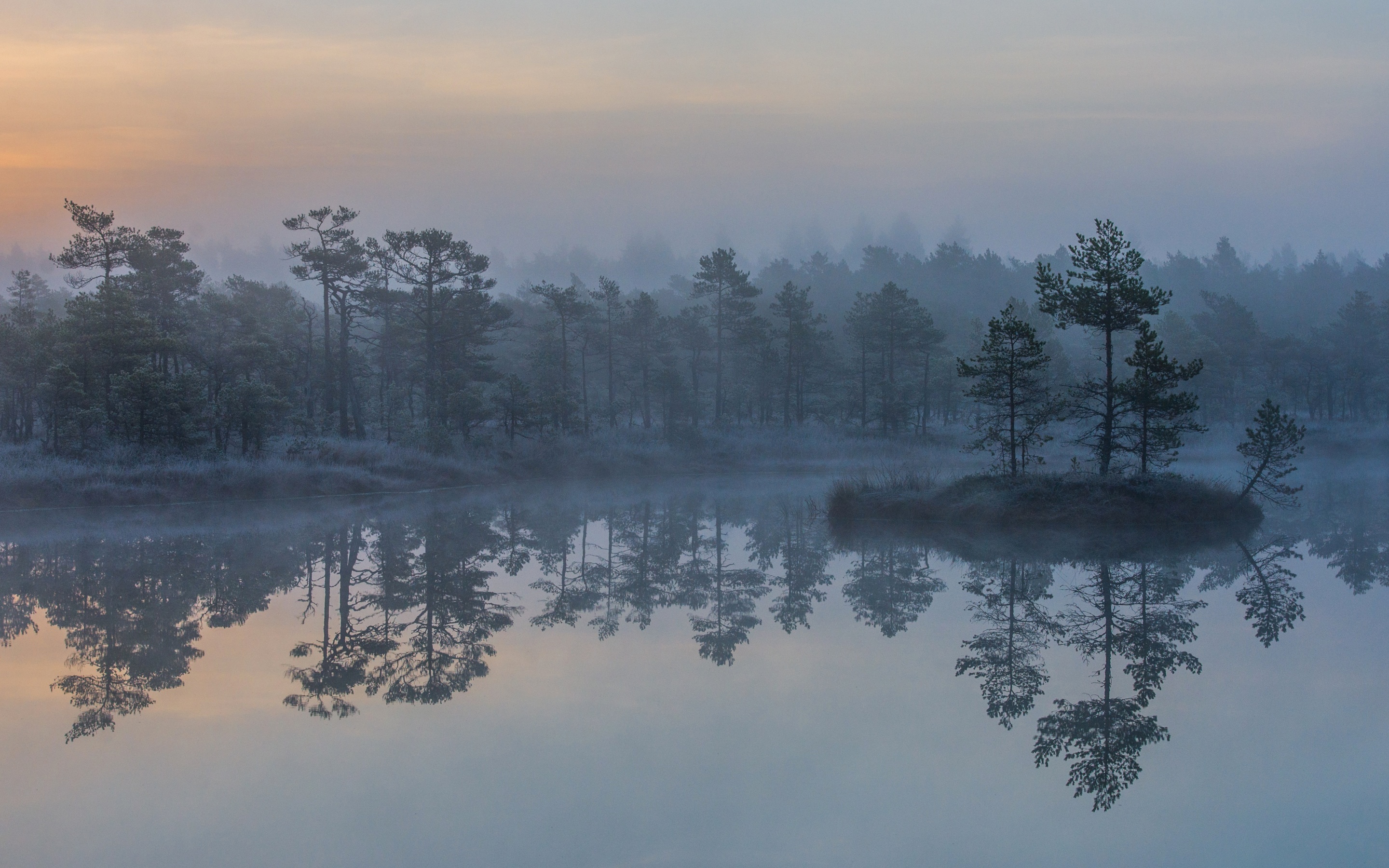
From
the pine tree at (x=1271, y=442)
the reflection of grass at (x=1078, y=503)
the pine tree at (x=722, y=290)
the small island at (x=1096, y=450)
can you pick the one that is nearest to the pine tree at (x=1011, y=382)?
the small island at (x=1096, y=450)

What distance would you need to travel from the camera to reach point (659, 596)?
1466 centimetres

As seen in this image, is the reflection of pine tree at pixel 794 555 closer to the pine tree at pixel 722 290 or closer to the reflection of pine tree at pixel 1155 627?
the reflection of pine tree at pixel 1155 627

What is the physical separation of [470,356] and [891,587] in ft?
136

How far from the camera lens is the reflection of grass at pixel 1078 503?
21531mm

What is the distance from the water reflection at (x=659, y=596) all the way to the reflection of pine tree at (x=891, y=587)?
0.22 ft

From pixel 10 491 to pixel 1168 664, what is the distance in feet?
101

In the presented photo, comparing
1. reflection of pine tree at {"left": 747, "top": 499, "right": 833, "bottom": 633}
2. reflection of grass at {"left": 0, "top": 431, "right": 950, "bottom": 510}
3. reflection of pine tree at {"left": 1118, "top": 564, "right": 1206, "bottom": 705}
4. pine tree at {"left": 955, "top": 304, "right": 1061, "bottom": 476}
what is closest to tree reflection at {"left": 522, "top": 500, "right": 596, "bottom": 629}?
reflection of pine tree at {"left": 747, "top": 499, "right": 833, "bottom": 633}

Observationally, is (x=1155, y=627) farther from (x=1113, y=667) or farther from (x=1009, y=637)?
(x=1113, y=667)

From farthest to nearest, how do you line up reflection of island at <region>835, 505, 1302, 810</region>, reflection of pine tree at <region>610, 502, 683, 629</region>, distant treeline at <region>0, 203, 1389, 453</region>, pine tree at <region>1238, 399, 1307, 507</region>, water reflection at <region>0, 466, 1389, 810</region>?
distant treeline at <region>0, 203, 1389, 453</region> < pine tree at <region>1238, 399, 1307, 507</region> < reflection of pine tree at <region>610, 502, 683, 629</region> < water reflection at <region>0, 466, 1389, 810</region> < reflection of island at <region>835, 505, 1302, 810</region>

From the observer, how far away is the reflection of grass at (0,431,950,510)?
1160 inches

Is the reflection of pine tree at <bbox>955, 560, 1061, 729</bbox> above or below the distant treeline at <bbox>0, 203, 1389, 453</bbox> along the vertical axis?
below

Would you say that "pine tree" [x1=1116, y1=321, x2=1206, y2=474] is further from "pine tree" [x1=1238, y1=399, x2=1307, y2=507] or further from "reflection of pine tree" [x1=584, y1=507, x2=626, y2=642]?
"reflection of pine tree" [x1=584, y1=507, x2=626, y2=642]

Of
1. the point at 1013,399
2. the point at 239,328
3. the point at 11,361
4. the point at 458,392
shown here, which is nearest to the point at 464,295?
the point at 458,392

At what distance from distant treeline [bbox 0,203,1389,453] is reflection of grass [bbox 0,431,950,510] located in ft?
6.02
